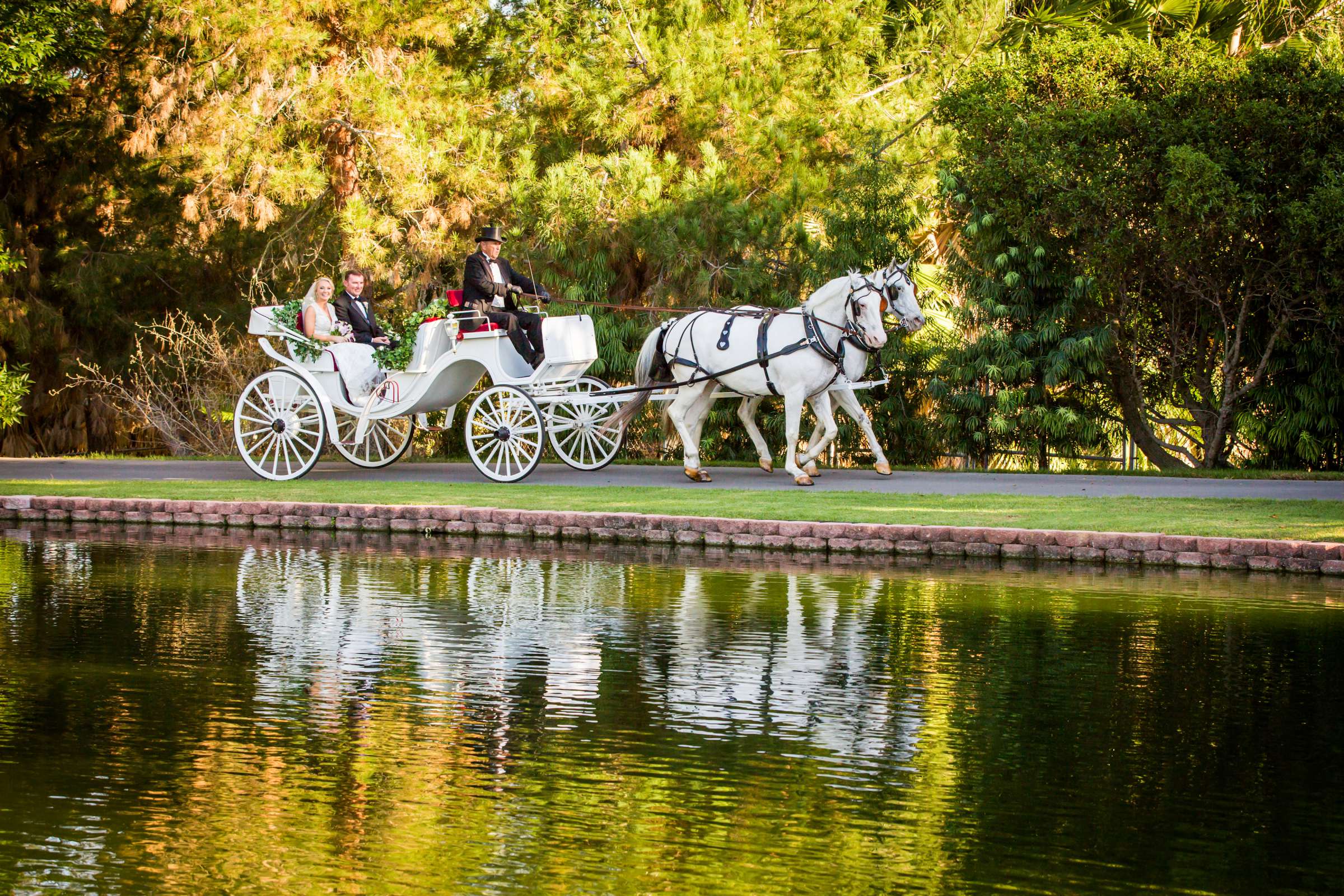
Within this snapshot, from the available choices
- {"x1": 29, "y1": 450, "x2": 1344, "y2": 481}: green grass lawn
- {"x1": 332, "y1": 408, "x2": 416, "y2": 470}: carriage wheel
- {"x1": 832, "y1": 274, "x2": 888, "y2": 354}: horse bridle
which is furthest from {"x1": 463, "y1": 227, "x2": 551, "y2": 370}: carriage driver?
{"x1": 29, "y1": 450, "x2": 1344, "y2": 481}: green grass lawn

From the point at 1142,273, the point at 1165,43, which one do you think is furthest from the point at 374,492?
the point at 1165,43

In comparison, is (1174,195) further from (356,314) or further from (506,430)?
(356,314)

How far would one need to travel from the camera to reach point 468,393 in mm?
18375

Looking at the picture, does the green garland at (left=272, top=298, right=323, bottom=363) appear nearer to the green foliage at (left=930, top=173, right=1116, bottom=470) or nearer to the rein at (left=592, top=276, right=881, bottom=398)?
the rein at (left=592, top=276, right=881, bottom=398)

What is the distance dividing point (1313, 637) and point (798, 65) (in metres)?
17.1

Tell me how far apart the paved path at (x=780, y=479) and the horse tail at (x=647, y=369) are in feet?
2.14

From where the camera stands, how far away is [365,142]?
2462 centimetres

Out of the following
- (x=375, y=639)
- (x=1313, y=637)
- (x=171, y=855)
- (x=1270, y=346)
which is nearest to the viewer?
(x=171, y=855)

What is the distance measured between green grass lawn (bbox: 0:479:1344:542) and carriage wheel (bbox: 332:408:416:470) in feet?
7.35

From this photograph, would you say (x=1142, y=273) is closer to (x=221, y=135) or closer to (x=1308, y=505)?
(x=1308, y=505)

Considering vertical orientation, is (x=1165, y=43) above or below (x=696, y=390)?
above

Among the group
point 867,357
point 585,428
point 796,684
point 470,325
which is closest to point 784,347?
point 867,357

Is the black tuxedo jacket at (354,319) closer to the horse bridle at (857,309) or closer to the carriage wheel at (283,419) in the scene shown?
the carriage wheel at (283,419)

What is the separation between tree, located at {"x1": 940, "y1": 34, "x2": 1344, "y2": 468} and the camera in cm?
2002
